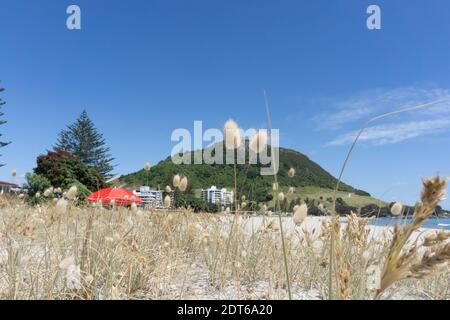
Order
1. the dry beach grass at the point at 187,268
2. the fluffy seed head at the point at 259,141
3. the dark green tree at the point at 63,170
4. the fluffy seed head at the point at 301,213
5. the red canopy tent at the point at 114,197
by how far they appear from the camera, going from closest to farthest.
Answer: the fluffy seed head at the point at 301,213 → the fluffy seed head at the point at 259,141 → the dry beach grass at the point at 187,268 → the red canopy tent at the point at 114,197 → the dark green tree at the point at 63,170

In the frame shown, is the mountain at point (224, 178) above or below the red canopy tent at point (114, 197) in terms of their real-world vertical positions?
above

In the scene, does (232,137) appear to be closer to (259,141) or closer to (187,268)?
(259,141)

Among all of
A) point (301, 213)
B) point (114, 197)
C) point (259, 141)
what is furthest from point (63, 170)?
point (301, 213)

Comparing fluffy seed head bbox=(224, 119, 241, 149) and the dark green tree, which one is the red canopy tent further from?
the dark green tree

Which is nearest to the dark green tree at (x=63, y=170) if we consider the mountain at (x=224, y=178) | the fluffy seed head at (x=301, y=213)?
the mountain at (x=224, y=178)

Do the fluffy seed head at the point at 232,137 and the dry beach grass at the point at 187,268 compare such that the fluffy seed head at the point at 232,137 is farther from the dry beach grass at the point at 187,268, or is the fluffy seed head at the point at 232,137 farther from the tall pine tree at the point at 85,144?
the tall pine tree at the point at 85,144

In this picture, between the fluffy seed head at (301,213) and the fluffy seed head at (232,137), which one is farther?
the fluffy seed head at (232,137)

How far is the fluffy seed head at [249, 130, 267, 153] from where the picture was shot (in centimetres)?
142

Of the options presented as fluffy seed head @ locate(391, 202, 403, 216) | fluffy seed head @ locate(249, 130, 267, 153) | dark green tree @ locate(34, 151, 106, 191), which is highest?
dark green tree @ locate(34, 151, 106, 191)

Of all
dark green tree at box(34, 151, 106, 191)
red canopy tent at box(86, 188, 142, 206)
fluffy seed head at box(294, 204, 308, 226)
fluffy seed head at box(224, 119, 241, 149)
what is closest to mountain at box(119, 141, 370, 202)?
red canopy tent at box(86, 188, 142, 206)

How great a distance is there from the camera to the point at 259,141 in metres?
1.44

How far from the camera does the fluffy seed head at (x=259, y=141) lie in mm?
1422

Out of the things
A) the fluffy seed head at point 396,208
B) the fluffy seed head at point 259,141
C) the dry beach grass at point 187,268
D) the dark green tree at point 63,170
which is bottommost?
the dry beach grass at point 187,268
